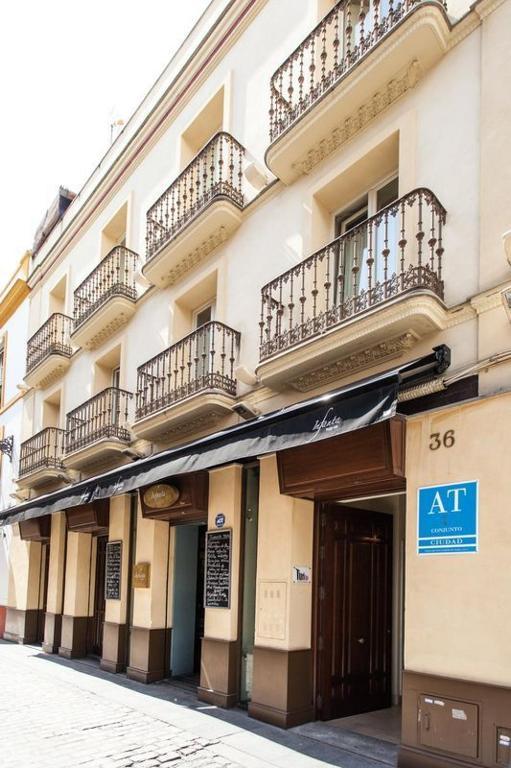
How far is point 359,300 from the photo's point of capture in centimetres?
692

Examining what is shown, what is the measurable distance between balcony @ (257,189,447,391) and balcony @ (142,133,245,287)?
6.05 feet

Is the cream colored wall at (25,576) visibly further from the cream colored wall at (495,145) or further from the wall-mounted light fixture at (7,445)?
the cream colored wall at (495,145)

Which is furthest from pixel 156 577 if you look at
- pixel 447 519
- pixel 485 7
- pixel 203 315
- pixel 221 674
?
pixel 485 7

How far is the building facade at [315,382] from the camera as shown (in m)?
5.77

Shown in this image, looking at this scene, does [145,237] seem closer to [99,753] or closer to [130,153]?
[130,153]

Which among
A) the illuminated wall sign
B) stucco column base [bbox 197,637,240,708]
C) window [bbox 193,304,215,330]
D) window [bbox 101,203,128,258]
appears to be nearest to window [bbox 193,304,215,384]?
window [bbox 193,304,215,330]

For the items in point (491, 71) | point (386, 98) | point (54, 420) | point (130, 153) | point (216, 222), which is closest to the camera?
point (491, 71)

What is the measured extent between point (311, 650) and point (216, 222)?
228 inches

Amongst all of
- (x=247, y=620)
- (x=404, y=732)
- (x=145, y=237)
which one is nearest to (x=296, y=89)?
(x=145, y=237)

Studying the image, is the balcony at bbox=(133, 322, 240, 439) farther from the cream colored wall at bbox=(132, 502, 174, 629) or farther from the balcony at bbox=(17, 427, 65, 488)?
the balcony at bbox=(17, 427, 65, 488)

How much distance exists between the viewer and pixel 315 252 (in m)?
7.81

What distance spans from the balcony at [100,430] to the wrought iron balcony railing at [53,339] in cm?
222

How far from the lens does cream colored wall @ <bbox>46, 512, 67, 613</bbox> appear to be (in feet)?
46.0

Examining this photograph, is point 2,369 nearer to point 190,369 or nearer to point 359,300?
point 190,369
